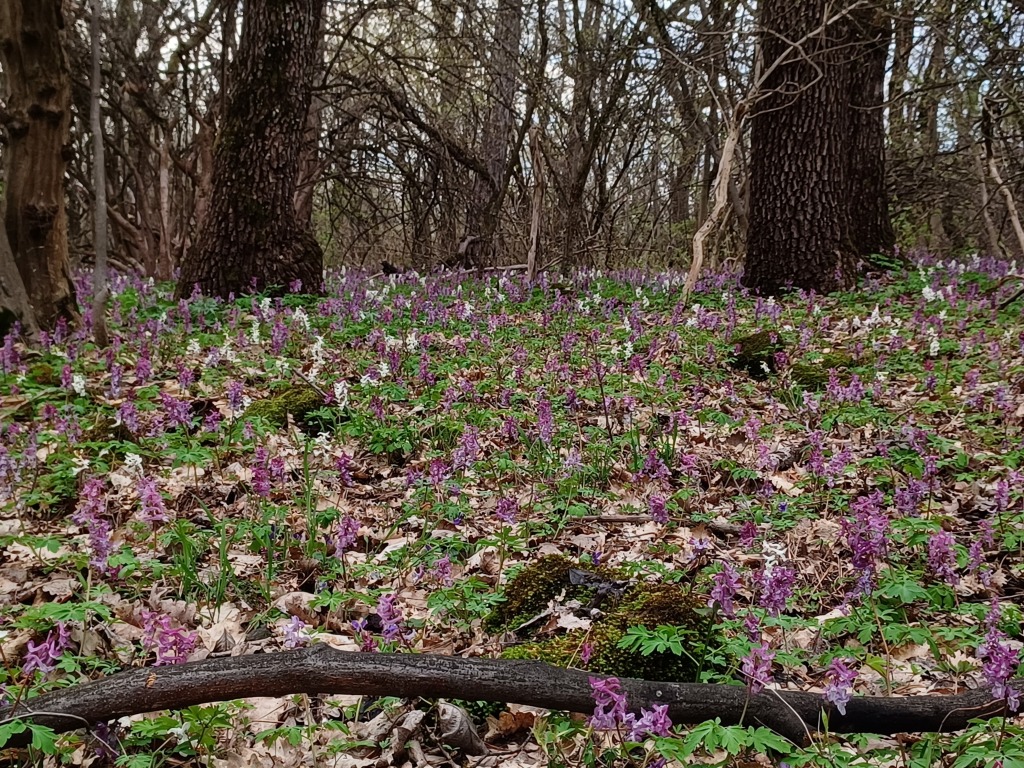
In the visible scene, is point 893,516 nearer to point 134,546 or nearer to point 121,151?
point 134,546

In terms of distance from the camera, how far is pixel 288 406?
502 centimetres

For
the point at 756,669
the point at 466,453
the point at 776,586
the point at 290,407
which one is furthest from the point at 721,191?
the point at 756,669

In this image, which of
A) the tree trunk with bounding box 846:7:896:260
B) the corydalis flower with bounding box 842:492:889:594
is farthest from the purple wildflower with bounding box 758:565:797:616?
the tree trunk with bounding box 846:7:896:260

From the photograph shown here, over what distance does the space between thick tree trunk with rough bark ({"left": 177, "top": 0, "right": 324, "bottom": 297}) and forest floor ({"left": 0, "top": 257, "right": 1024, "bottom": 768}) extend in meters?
1.14

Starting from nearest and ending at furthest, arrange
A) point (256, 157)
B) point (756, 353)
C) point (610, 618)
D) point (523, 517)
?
point (610, 618) → point (523, 517) → point (756, 353) → point (256, 157)

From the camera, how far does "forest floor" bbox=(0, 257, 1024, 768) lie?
7.39 feet

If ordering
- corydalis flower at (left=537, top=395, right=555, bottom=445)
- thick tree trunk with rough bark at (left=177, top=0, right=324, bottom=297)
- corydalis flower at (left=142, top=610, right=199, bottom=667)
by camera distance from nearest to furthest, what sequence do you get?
corydalis flower at (left=142, top=610, right=199, bottom=667) < corydalis flower at (left=537, top=395, right=555, bottom=445) < thick tree trunk with rough bark at (left=177, top=0, right=324, bottom=297)

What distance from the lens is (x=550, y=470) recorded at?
4.31 meters

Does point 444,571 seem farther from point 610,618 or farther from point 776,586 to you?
point 776,586

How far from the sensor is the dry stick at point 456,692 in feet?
6.20

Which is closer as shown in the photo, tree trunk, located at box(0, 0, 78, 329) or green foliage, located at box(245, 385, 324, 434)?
green foliage, located at box(245, 385, 324, 434)

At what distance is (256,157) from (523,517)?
610cm

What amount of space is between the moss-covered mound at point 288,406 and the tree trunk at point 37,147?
115 inches

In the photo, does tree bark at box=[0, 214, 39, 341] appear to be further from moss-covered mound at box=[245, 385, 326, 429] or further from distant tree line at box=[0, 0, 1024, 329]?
moss-covered mound at box=[245, 385, 326, 429]
